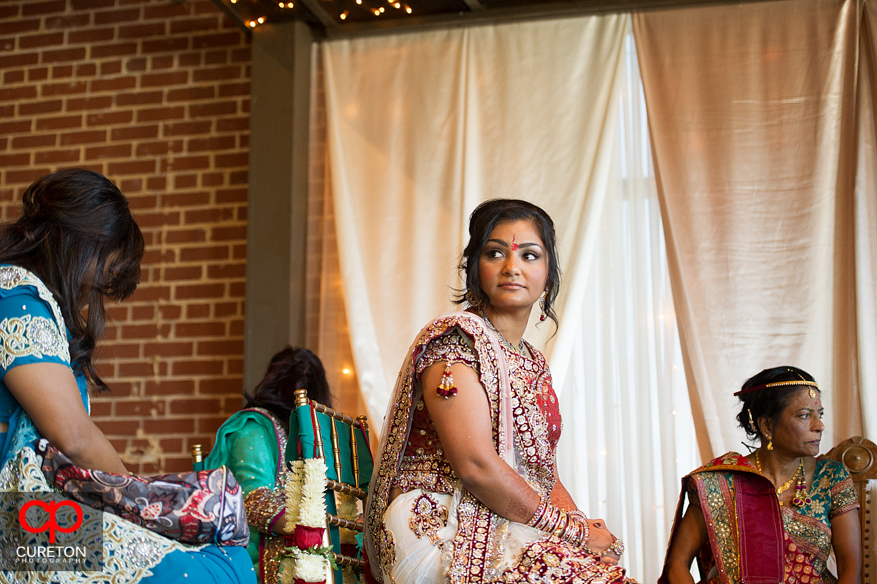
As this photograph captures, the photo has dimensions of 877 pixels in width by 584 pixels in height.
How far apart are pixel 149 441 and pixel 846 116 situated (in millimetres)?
3509

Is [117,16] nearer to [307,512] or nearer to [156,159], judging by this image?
[156,159]

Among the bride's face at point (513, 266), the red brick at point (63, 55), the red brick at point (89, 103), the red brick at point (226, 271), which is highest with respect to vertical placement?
the red brick at point (63, 55)

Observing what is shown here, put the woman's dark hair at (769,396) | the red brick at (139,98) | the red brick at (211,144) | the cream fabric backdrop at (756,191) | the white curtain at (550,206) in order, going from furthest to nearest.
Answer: the red brick at (139,98) → the red brick at (211,144) → the white curtain at (550,206) → the cream fabric backdrop at (756,191) → the woman's dark hair at (769,396)

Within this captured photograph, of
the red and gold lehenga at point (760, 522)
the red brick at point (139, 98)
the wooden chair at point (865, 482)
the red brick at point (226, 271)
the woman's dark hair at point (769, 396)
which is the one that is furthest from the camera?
the red brick at point (139, 98)

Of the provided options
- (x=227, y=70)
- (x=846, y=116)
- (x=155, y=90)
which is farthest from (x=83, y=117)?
(x=846, y=116)

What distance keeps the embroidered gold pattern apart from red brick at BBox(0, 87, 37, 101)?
143 inches

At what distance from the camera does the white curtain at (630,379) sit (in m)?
3.58

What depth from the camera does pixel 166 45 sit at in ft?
14.6

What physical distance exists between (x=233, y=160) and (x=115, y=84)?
0.80 m

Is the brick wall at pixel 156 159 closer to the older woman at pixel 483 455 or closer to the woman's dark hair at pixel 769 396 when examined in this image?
the older woman at pixel 483 455

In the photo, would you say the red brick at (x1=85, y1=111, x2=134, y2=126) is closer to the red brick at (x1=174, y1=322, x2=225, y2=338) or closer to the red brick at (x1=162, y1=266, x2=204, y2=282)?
the red brick at (x1=162, y1=266, x2=204, y2=282)

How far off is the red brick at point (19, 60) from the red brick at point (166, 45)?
64 cm

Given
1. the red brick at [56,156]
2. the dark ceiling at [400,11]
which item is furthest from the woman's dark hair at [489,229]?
the red brick at [56,156]

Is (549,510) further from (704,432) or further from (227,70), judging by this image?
(227,70)
